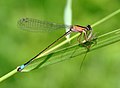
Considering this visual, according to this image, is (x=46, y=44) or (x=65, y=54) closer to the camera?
(x=65, y=54)

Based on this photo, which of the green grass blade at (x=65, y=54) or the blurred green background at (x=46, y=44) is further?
the blurred green background at (x=46, y=44)

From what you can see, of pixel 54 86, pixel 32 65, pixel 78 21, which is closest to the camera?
pixel 32 65

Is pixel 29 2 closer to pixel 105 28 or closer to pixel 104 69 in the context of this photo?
pixel 105 28

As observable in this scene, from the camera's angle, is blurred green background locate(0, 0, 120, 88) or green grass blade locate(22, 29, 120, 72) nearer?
green grass blade locate(22, 29, 120, 72)

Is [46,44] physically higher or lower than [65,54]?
higher

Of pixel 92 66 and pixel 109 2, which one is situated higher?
pixel 109 2

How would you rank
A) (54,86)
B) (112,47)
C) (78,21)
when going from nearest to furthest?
1. (54,86)
2. (112,47)
3. (78,21)

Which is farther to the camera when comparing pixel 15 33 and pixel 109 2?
pixel 109 2

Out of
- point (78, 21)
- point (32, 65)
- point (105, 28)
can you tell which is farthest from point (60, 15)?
point (32, 65)
